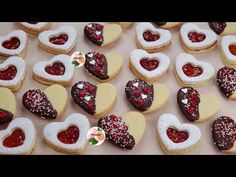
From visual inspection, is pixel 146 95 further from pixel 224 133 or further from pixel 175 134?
pixel 224 133

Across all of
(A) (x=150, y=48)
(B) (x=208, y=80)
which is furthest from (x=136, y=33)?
(B) (x=208, y=80)

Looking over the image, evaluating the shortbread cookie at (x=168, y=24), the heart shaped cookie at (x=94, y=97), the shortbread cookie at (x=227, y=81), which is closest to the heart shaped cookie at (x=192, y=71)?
the shortbread cookie at (x=227, y=81)

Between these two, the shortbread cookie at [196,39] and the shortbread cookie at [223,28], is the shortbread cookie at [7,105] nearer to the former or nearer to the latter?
the shortbread cookie at [196,39]

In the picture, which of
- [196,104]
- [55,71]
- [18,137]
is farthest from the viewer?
[55,71]

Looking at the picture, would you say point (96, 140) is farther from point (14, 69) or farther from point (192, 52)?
point (192, 52)

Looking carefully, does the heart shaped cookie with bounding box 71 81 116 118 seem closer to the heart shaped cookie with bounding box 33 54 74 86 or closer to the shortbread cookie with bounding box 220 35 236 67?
the heart shaped cookie with bounding box 33 54 74 86

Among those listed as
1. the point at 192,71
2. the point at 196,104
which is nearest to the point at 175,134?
the point at 196,104
